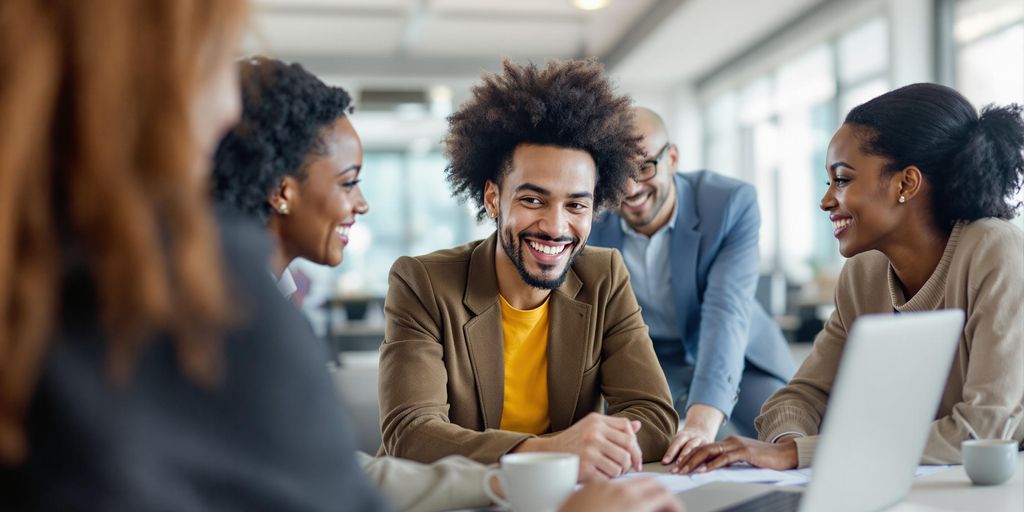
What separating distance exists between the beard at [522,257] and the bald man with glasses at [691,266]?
745mm

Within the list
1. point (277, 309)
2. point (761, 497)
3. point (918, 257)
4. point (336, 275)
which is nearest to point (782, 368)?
point (918, 257)

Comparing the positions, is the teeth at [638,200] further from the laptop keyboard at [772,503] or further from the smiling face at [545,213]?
the laptop keyboard at [772,503]

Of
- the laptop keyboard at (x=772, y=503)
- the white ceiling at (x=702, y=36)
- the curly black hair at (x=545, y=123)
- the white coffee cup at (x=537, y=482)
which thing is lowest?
the laptop keyboard at (x=772, y=503)

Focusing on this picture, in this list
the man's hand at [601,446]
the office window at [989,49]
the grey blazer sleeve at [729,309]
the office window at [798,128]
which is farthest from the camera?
the office window at [798,128]

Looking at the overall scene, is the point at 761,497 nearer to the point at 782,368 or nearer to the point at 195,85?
the point at 195,85

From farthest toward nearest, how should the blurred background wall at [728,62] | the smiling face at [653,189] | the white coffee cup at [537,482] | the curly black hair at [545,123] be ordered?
1. the blurred background wall at [728,62]
2. the smiling face at [653,189]
3. the curly black hair at [545,123]
4. the white coffee cup at [537,482]

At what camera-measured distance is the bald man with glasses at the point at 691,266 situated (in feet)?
9.73

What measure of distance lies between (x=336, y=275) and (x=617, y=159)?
12621 mm

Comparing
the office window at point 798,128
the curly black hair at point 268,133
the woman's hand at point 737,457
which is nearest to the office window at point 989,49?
the office window at point 798,128

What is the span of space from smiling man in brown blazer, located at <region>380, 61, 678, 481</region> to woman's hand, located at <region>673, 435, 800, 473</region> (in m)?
0.24

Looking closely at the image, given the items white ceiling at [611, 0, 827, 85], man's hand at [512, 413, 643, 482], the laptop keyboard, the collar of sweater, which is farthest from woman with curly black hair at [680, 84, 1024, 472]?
white ceiling at [611, 0, 827, 85]

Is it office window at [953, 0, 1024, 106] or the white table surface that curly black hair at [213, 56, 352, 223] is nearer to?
the white table surface

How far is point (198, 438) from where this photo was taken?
0.64 meters

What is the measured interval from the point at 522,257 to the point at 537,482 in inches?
39.3
